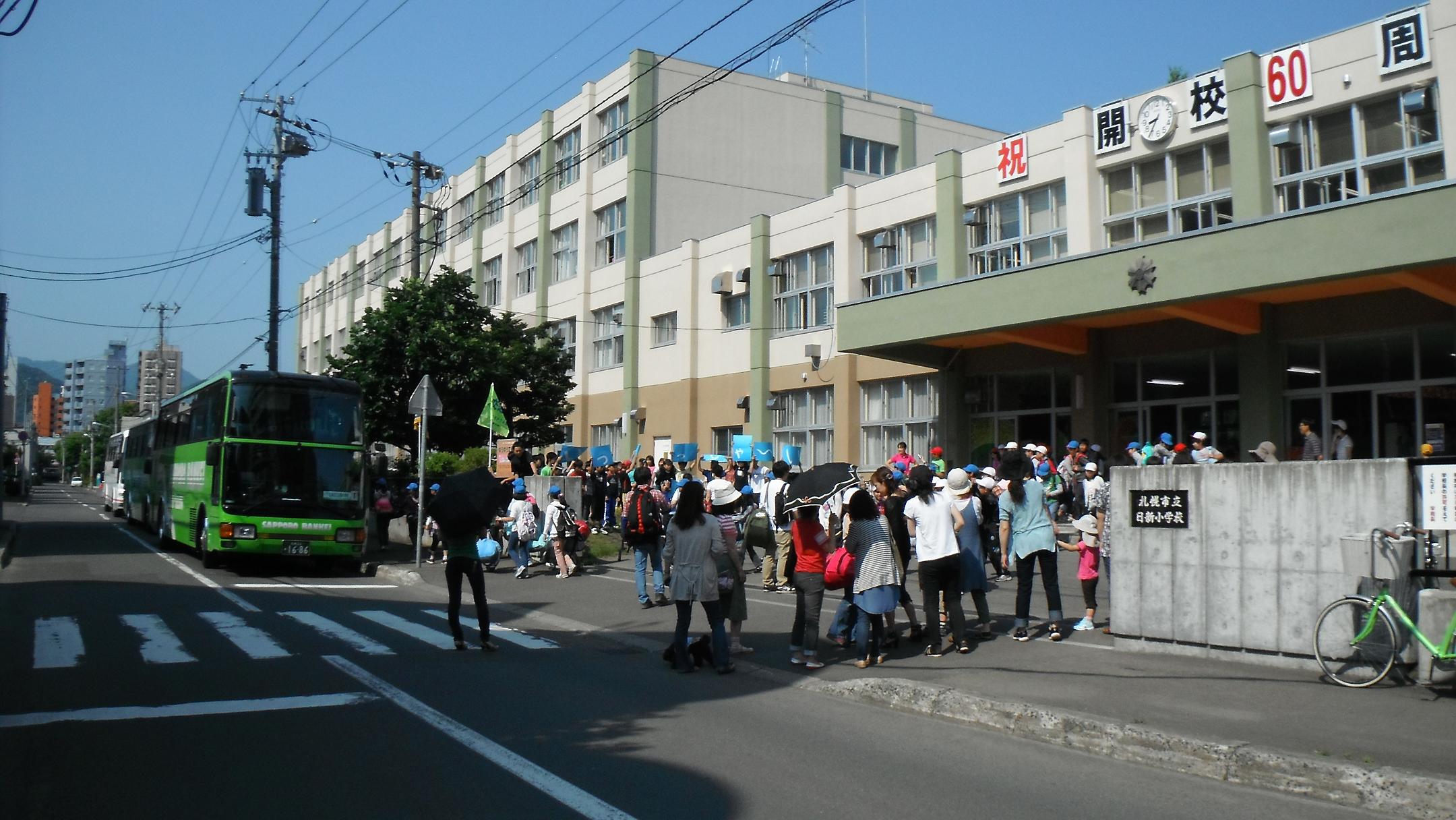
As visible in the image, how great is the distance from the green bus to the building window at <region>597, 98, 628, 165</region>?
66.3 ft

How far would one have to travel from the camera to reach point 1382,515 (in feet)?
28.6

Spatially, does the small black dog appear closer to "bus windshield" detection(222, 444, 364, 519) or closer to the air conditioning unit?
"bus windshield" detection(222, 444, 364, 519)

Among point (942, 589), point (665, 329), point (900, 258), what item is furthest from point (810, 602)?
point (665, 329)

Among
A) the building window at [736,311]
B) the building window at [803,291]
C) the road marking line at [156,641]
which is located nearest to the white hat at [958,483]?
the road marking line at [156,641]

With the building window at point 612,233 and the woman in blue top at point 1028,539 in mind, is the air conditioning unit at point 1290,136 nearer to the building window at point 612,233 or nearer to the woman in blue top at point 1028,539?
the woman in blue top at point 1028,539

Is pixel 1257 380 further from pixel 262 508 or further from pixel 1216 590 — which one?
pixel 262 508

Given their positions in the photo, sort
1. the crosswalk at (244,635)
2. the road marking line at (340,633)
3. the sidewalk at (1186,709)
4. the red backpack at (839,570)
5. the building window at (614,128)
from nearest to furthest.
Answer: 1. the sidewalk at (1186,709)
2. the red backpack at (839,570)
3. the crosswalk at (244,635)
4. the road marking line at (340,633)
5. the building window at (614,128)

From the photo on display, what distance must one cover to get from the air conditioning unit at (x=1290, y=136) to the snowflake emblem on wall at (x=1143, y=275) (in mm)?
3424

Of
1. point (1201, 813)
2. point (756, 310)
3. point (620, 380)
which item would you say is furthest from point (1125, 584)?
point (620, 380)

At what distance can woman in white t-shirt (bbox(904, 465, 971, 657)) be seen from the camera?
1037 centimetres

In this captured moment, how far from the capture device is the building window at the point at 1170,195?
20.9 metres

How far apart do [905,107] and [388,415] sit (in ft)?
83.0

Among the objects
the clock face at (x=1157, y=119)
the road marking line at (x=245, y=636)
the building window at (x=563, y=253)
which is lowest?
the road marking line at (x=245, y=636)

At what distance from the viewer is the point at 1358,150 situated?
18.8 m
